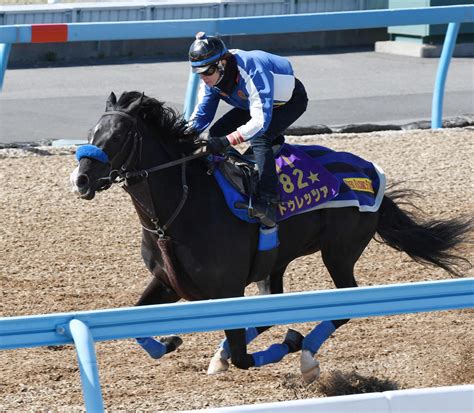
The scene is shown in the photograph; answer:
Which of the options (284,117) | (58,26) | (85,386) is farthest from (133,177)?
(58,26)

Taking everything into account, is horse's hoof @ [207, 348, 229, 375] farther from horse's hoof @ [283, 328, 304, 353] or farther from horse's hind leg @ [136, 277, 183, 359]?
horse's hoof @ [283, 328, 304, 353]

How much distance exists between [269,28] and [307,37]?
697 centimetres

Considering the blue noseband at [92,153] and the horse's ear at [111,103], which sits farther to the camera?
the horse's ear at [111,103]

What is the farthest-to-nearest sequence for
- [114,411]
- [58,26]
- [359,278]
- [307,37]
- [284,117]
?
[307,37] < [58,26] < [359,278] < [284,117] < [114,411]

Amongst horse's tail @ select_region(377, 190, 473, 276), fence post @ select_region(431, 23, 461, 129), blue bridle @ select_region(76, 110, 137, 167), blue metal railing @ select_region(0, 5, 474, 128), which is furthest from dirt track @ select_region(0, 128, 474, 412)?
blue bridle @ select_region(76, 110, 137, 167)

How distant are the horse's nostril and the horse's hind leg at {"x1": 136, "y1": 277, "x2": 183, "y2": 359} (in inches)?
31.0

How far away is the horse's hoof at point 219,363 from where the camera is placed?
5535 mm

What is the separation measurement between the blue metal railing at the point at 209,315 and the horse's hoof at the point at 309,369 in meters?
1.64

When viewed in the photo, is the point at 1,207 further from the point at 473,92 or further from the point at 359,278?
the point at 473,92

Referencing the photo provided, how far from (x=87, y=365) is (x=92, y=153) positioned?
1.67 meters

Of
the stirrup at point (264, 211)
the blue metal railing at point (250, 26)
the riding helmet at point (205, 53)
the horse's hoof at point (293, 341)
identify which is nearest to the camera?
the riding helmet at point (205, 53)

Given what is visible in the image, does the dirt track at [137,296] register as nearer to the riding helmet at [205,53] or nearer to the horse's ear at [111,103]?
the horse's ear at [111,103]

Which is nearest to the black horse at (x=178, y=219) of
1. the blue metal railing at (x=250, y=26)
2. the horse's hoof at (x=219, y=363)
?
the horse's hoof at (x=219, y=363)

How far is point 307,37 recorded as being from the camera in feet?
55.2
